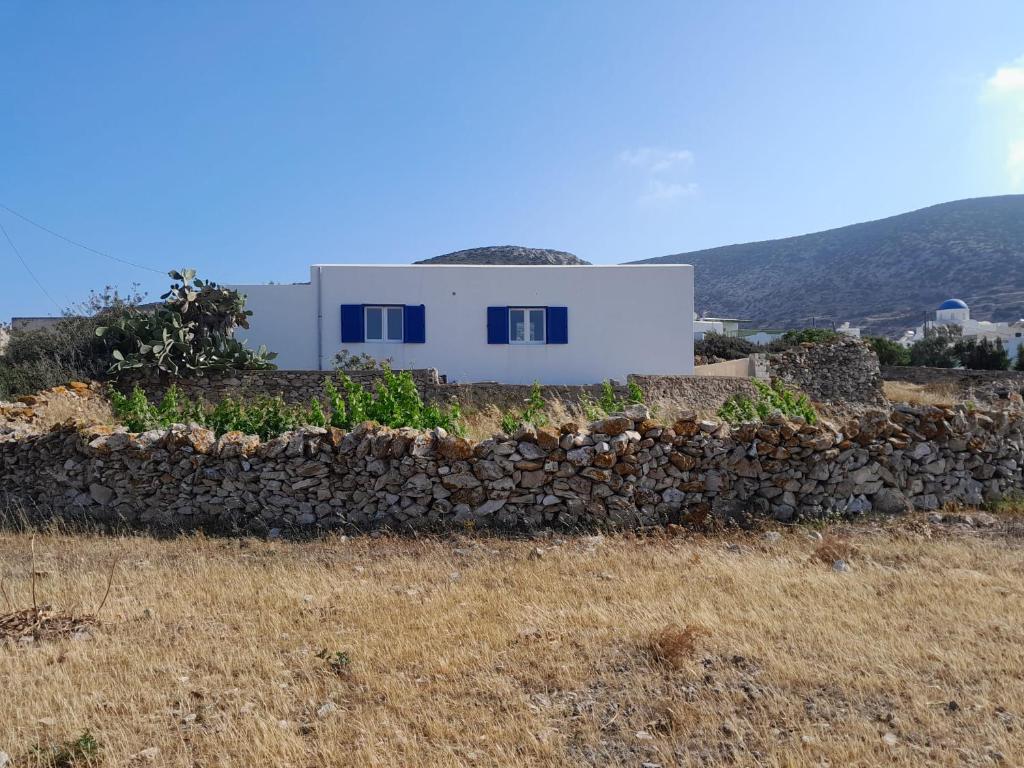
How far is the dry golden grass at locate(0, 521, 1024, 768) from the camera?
9.30 ft

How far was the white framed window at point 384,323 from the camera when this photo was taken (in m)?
17.3

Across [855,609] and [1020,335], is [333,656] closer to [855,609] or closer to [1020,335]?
[855,609]

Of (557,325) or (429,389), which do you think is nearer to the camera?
(429,389)

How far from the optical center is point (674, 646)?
360cm

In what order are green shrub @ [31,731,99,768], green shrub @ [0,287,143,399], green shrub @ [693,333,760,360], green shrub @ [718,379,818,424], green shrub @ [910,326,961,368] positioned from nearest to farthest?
green shrub @ [31,731,99,768] → green shrub @ [718,379,818,424] → green shrub @ [0,287,143,399] → green shrub @ [693,333,760,360] → green shrub @ [910,326,961,368]

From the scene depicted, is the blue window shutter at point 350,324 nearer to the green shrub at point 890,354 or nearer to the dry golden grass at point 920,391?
the dry golden grass at point 920,391

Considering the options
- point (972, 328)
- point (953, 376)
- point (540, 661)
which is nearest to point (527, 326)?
point (540, 661)

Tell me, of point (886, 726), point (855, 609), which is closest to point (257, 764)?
point (886, 726)

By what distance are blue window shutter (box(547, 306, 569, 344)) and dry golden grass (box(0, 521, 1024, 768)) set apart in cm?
1190

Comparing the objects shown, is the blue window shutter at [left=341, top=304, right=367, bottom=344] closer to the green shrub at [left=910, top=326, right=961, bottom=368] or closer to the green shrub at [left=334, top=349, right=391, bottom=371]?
the green shrub at [left=334, top=349, right=391, bottom=371]

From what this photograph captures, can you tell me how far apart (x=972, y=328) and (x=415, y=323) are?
148 ft

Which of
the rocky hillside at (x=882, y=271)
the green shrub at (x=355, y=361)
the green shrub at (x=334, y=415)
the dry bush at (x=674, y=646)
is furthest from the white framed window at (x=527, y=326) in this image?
the rocky hillside at (x=882, y=271)

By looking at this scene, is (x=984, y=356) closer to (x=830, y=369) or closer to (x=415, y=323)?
(x=830, y=369)

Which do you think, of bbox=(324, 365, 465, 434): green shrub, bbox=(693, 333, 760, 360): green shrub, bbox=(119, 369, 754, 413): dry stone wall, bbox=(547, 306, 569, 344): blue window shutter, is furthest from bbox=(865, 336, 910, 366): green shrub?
bbox=(324, 365, 465, 434): green shrub
